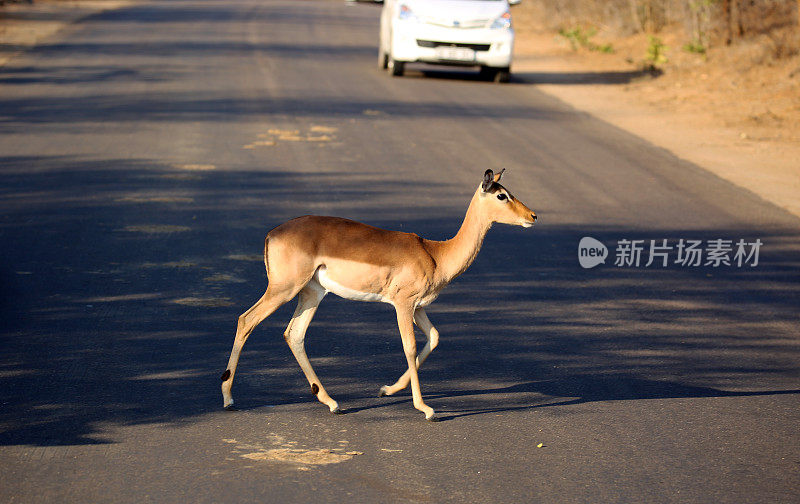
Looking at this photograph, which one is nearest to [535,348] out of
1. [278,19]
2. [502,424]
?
[502,424]

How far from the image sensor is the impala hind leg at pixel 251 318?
5.73 metres

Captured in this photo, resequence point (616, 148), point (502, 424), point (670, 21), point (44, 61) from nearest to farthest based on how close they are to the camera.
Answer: point (502, 424) < point (616, 148) < point (44, 61) < point (670, 21)

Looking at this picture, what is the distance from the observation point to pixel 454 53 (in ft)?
68.2

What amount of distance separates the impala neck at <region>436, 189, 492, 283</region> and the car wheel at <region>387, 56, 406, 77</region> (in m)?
16.0

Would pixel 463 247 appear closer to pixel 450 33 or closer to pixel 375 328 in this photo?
pixel 375 328

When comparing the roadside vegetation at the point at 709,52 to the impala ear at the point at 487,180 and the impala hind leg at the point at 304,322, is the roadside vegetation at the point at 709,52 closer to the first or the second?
the impala ear at the point at 487,180

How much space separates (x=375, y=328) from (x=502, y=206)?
203 cm

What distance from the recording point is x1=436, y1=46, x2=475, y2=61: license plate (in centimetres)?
2077

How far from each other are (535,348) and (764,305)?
250 cm

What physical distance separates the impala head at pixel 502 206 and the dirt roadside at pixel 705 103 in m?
7.30

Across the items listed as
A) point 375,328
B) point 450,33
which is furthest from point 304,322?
point 450,33

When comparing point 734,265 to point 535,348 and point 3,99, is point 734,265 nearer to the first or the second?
point 535,348

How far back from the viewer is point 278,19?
119 ft

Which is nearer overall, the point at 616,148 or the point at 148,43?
the point at 616,148
